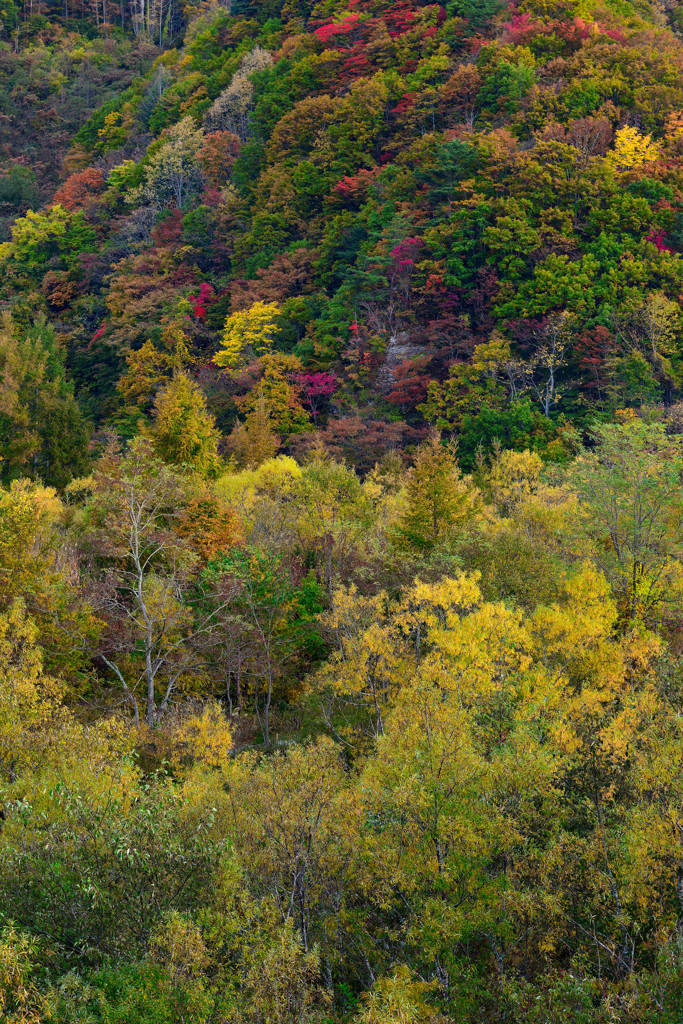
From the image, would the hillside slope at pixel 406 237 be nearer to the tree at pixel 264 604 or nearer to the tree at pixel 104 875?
the tree at pixel 264 604

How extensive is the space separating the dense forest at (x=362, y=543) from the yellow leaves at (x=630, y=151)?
0.17 m

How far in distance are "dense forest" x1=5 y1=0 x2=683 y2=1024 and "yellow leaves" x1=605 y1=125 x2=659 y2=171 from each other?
0.17 meters

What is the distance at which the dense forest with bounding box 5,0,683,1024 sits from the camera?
41.6 ft

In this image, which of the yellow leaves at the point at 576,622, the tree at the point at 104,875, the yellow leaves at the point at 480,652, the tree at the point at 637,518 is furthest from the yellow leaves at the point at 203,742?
the tree at the point at 637,518

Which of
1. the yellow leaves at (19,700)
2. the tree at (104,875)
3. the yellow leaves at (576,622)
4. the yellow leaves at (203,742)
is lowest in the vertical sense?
the yellow leaves at (203,742)

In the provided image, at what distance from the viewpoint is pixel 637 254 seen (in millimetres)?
43656

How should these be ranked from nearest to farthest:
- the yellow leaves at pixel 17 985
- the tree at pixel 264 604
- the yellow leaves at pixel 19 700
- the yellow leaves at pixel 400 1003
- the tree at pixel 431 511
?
the yellow leaves at pixel 17 985 → the yellow leaves at pixel 400 1003 → the yellow leaves at pixel 19 700 → the tree at pixel 264 604 → the tree at pixel 431 511

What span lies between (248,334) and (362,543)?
87.5 ft

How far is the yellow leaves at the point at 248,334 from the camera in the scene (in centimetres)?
5284

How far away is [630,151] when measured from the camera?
46.3 meters

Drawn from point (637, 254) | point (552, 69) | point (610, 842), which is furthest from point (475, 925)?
point (552, 69)

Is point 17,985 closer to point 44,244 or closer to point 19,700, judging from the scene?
point 19,700

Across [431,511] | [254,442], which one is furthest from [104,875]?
[254,442]

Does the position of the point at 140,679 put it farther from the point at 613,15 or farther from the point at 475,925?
the point at 613,15
